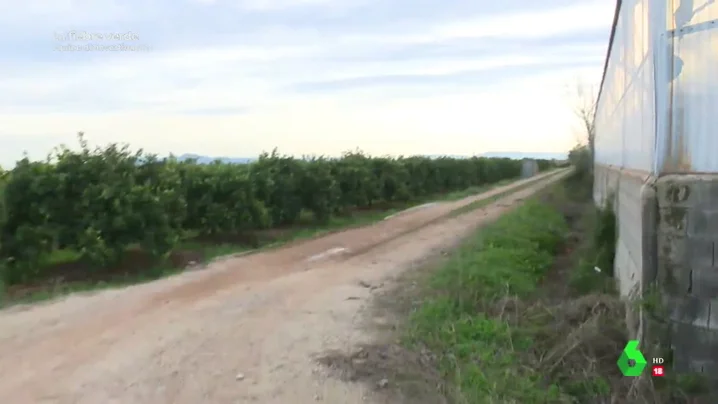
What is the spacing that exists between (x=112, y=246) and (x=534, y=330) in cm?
654

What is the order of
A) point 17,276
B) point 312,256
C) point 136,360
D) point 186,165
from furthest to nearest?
point 186,165
point 312,256
point 17,276
point 136,360

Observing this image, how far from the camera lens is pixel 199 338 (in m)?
6.38

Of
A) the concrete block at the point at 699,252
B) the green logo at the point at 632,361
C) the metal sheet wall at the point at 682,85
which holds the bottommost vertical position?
the green logo at the point at 632,361

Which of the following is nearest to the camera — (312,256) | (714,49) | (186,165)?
(714,49)

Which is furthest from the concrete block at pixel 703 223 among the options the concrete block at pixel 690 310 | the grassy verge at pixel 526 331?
the grassy verge at pixel 526 331

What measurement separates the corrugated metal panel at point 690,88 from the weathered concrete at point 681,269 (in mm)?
196

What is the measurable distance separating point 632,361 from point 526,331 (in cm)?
147

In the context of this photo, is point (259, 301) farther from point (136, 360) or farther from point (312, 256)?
point (312, 256)

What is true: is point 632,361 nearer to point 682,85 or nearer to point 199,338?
point 682,85

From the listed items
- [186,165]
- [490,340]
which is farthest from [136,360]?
[186,165]

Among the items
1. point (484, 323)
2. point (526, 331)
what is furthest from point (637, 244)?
point (484, 323)

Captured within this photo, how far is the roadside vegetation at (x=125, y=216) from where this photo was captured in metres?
9.45

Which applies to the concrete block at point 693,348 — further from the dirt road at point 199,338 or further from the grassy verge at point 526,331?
the dirt road at point 199,338

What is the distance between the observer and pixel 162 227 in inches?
415
